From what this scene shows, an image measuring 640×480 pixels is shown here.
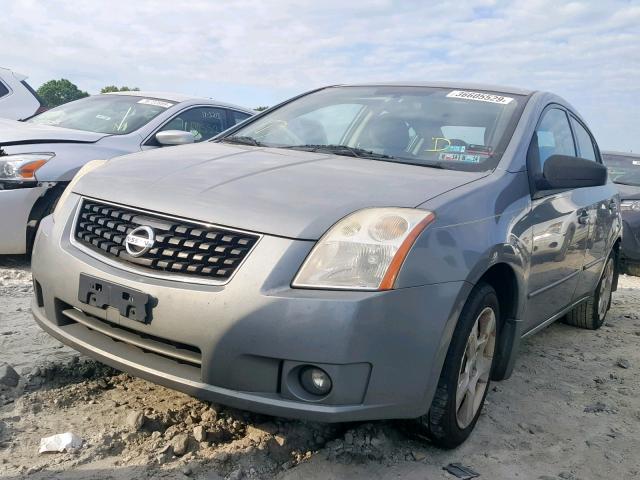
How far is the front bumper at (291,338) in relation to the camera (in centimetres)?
211

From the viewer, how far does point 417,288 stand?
2.22 m

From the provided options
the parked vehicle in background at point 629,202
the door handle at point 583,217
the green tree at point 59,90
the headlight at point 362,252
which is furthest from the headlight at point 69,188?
the green tree at point 59,90

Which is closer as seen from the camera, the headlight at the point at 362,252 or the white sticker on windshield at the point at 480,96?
the headlight at the point at 362,252

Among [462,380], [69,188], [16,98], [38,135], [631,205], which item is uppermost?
[16,98]

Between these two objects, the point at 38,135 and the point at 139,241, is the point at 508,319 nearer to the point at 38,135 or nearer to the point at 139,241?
the point at 139,241

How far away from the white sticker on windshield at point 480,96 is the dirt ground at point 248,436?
1.55m

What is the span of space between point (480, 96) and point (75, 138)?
3.37 m

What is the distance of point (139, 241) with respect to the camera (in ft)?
7.82

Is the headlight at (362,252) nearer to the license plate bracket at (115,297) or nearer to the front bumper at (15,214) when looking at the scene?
the license plate bracket at (115,297)

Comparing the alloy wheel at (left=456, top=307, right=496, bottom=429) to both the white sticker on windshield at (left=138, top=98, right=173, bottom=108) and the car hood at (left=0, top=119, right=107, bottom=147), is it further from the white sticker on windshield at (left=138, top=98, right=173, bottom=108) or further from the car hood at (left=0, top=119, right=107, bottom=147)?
the white sticker on windshield at (left=138, top=98, right=173, bottom=108)

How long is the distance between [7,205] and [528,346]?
152 inches

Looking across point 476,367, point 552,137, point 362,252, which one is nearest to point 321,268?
point 362,252

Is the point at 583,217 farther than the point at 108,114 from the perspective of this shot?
No

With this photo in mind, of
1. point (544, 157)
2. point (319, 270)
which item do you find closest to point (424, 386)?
point (319, 270)
